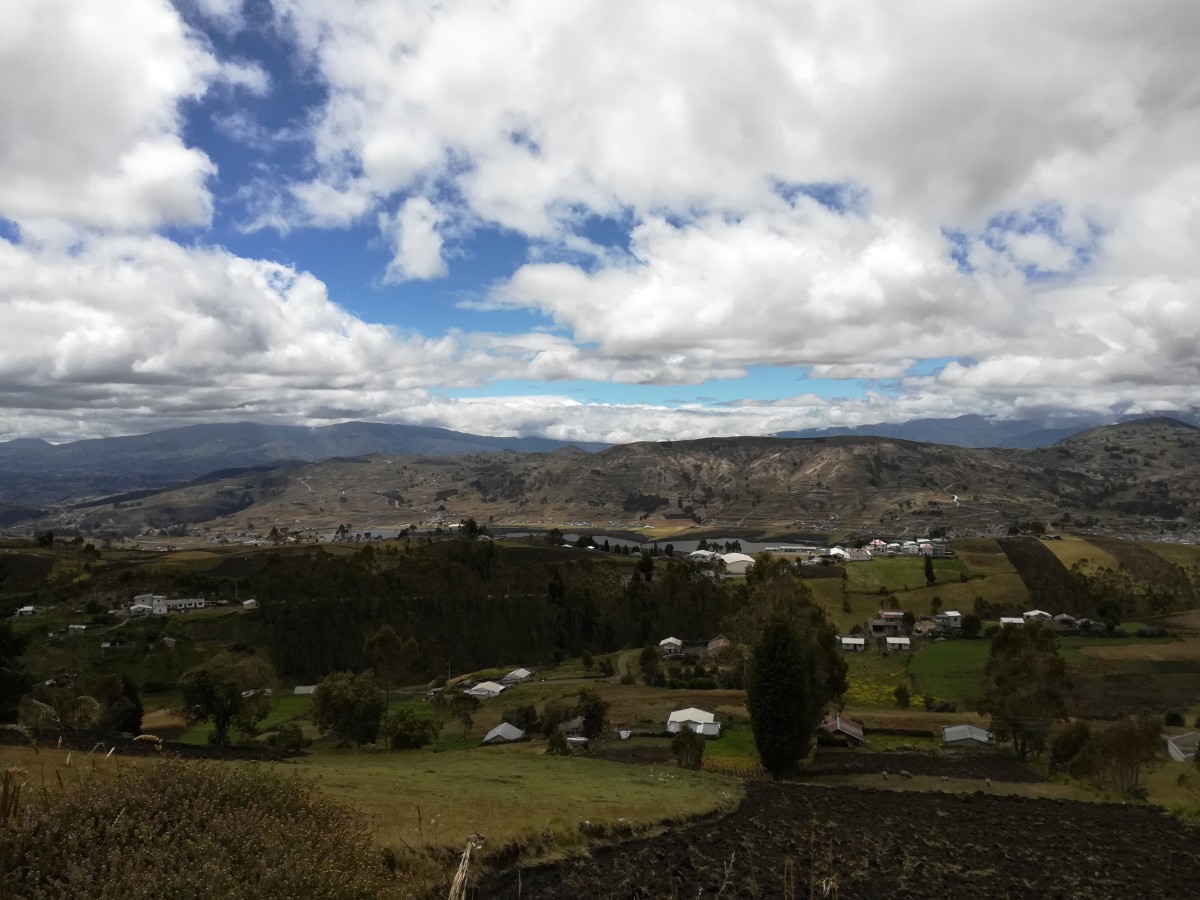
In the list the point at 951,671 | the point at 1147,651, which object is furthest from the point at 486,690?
the point at 1147,651

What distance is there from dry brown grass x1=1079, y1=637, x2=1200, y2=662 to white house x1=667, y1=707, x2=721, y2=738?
204 ft

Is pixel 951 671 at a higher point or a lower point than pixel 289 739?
lower

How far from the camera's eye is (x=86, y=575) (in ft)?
434

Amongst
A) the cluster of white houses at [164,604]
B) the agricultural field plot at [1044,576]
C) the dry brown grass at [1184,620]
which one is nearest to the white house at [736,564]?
the agricultural field plot at [1044,576]

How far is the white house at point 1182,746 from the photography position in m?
56.6

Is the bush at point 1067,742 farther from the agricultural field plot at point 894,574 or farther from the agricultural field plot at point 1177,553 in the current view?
the agricultural field plot at point 1177,553

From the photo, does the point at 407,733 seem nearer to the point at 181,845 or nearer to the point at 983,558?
the point at 181,845

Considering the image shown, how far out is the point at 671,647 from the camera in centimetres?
11100

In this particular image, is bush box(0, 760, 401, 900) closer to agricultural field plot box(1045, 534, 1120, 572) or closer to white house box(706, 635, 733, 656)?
white house box(706, 635, 733, 656)

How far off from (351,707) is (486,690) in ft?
122

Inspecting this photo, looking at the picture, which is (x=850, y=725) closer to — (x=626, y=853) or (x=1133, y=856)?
(x=1133, y=856)

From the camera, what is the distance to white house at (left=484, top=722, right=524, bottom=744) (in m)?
60.3

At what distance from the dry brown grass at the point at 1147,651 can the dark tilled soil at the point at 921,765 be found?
4919 cm

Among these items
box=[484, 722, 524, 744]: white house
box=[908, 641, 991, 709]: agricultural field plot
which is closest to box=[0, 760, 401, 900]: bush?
box=[484, 722, 524, 744]: white house
